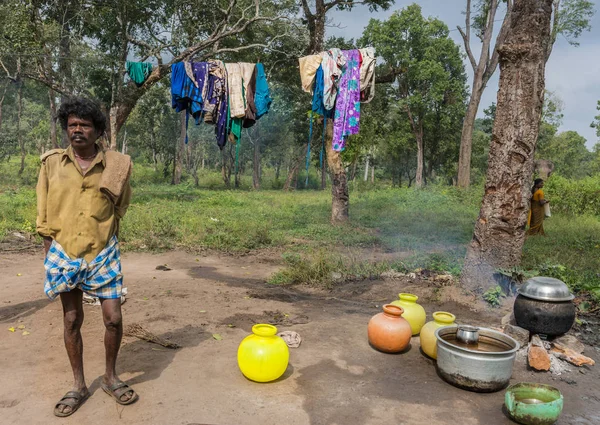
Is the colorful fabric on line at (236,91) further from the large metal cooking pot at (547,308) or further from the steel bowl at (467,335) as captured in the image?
the large metal cooking pot at (547,308)

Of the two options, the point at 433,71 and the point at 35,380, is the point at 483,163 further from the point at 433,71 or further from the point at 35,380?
the point at 35,380

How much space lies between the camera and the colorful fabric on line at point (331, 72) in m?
6.94

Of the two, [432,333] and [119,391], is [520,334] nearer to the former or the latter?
[432,333]

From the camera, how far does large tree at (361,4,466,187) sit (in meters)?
26.8

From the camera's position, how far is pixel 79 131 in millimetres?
2717

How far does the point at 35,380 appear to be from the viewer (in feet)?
10.4

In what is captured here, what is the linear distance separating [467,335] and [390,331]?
643 mm

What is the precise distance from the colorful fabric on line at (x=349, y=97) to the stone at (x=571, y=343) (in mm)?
4239

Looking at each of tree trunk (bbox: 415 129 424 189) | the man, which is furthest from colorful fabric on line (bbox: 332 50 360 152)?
tree trunk (bbox: 415 129 424 189)

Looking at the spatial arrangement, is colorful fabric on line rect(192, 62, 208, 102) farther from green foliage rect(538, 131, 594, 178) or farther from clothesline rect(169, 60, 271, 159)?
green foliage rect(538, 131, 594, 178)

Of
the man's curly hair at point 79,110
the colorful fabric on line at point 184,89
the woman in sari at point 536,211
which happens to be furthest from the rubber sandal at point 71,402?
the woman in sari at point 536,211

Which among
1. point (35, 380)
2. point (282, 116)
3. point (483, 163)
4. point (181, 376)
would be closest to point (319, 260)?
point (181, 376)

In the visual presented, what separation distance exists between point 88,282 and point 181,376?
109cm

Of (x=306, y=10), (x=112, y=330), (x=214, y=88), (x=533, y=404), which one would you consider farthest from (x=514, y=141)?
(x=306, y=10)
